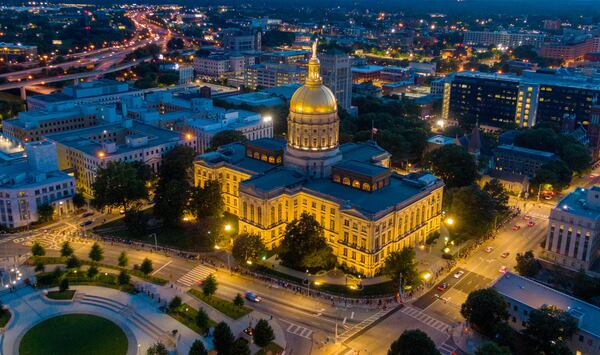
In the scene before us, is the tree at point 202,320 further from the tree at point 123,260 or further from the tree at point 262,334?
the tree at point 123,260

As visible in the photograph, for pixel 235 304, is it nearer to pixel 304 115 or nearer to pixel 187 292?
pixel 187 292

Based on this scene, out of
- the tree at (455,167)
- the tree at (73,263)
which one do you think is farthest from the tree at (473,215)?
the tree at (73,263)

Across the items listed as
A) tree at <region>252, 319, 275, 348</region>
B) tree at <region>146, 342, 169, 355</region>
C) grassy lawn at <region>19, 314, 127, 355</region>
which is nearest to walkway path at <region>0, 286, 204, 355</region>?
grassy lawn at <region>19, 314, 127, 355</region>

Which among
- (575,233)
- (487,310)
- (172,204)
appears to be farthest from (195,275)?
(575,233)

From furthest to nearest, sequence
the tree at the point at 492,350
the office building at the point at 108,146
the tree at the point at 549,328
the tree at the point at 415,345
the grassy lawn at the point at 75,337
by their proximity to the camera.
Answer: the office building at the point at 108,146
the grassy lawn at the point at 75,337
the tree at the point at 549,328
the tree at the point at 415,345
the tree at the point at 492,350

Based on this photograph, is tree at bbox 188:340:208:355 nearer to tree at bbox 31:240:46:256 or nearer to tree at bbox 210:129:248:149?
tree at bbox 31:240:46:256

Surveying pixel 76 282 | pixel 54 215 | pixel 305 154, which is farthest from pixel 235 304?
pixel 54 215

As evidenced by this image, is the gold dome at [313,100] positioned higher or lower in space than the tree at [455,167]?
higher

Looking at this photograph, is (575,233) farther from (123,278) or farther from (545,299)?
(123,278)
